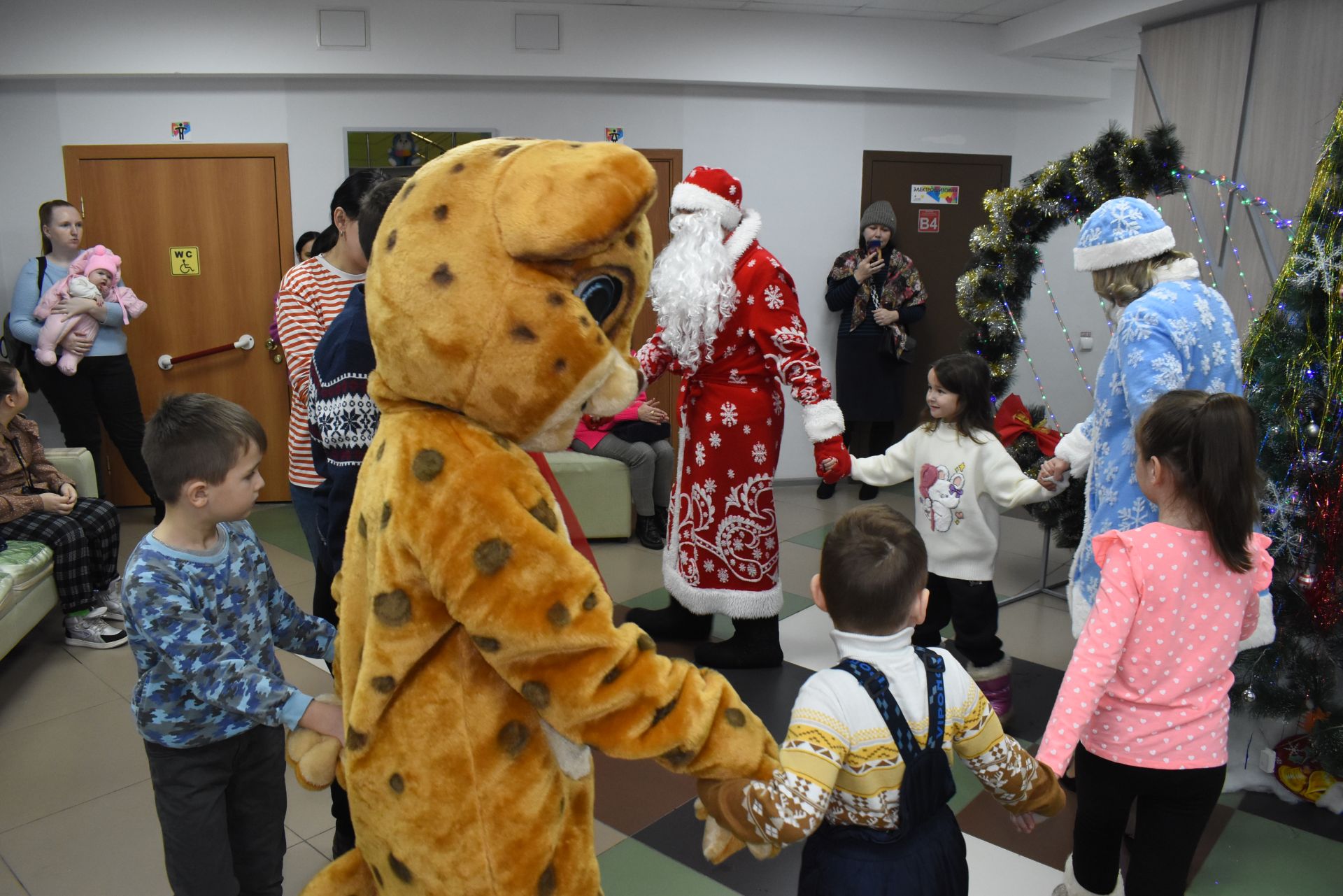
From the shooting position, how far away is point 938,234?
6309 millimetres

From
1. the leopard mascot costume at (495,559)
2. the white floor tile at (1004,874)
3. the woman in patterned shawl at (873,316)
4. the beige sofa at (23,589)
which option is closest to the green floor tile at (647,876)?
the white floor tile at (1004,874)

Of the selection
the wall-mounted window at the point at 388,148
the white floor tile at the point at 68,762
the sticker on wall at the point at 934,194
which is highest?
the wall-mounted window at the point at 388,148

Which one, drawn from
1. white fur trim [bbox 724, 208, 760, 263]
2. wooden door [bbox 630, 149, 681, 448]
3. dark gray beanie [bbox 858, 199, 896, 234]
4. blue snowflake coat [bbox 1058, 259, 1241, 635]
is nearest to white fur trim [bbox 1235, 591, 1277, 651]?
blue snowflake coat [bbox 1058, 259, 1241, 635]

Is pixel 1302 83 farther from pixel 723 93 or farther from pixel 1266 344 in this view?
pixel 723 93

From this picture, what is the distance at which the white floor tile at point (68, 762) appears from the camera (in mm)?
2549

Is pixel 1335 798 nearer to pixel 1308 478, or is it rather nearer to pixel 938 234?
pixel 1308 478

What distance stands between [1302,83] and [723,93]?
2990mm

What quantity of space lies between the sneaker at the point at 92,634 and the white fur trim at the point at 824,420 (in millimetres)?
2688

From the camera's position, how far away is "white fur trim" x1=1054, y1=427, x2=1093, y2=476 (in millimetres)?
2670

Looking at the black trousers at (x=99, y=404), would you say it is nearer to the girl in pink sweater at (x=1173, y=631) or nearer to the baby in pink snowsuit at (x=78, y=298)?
the baby in pink snowsuit at (x=78, y=298)

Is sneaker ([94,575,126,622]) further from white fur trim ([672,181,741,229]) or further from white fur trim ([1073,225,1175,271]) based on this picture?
white fur trim ([1073,225,1175,271])

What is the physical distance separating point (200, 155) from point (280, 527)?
2.15m

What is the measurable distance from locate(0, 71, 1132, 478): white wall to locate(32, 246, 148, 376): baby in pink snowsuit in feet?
2.58

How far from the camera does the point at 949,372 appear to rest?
2881mm
